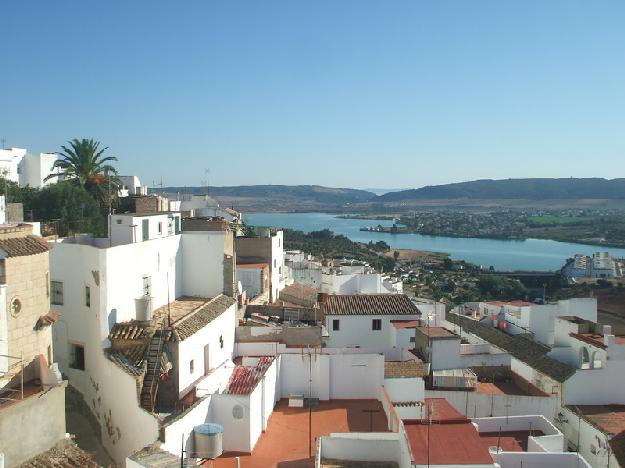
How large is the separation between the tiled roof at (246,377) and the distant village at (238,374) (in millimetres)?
70

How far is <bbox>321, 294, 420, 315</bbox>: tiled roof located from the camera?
21.7m

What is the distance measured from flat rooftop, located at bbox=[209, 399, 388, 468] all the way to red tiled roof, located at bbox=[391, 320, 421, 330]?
15.4 ft

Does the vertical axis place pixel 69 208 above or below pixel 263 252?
above

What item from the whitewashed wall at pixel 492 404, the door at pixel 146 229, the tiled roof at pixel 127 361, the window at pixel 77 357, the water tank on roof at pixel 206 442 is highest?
the door at pixel 146 229

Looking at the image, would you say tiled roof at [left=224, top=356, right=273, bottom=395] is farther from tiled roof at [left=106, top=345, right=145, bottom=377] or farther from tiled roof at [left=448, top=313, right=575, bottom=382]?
tiled roof at [left=448, top=313, right=575, bottom=382]

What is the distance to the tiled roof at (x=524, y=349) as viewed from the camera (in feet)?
62.4

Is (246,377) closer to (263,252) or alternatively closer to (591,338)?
(591,338)

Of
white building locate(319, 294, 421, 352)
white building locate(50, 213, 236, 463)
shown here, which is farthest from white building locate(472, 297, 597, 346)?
white building locate(50, 213, 236, 463)

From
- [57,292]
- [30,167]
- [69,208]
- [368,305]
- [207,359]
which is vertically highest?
[30,167]

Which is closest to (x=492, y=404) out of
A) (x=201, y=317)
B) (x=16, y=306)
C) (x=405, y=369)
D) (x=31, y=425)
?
(x=405, y=369)

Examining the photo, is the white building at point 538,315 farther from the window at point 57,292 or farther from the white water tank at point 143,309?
the window at point 57,292

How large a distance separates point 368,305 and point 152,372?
37.2 ft

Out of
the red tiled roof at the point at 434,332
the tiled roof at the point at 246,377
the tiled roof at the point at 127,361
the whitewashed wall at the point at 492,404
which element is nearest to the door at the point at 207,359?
the tiled roof at the point at 246,377

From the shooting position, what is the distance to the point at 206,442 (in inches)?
444
